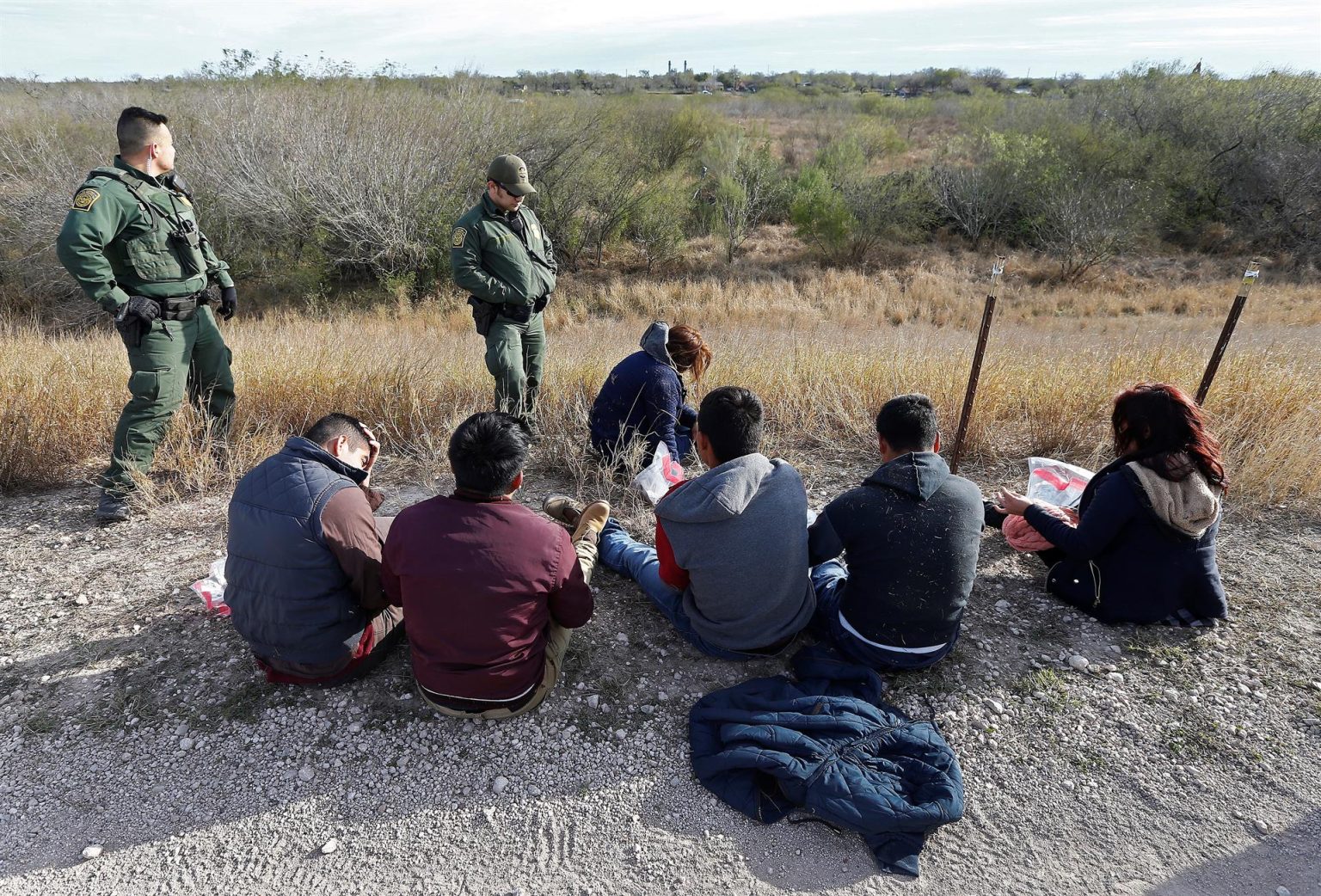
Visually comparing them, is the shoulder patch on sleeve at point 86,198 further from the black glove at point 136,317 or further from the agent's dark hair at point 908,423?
the agent's dark hair at point 908,423

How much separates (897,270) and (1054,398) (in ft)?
51.5

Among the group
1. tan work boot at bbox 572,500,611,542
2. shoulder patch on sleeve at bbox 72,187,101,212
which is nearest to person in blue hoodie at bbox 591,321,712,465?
tan work boot at bbox 572,500,611,542

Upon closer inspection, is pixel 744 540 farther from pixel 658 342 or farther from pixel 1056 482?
pixel 1056 482

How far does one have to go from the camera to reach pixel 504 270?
4625 millimetres

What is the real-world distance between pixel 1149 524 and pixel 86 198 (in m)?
4.93

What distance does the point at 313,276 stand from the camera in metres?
16.2

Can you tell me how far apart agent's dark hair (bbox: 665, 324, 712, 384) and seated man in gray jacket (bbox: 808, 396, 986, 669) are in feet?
5.21

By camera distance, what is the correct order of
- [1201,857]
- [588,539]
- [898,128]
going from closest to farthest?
[1201,857], [588,539], [898,128]

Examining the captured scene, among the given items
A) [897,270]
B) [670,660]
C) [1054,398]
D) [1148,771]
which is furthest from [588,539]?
[897,270]

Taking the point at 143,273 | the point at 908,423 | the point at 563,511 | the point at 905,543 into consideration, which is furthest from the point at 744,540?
the point at 143,273

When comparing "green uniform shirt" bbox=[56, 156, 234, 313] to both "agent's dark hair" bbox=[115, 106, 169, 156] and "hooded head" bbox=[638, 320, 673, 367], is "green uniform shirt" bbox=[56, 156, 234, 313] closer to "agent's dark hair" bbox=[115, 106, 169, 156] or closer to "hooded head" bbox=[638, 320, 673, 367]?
"agent's dark hair" bbox=[115, 106, 169, 156]

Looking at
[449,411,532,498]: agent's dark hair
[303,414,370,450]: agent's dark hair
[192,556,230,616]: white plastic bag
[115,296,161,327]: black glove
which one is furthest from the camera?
[115,296,161,327]: black glove

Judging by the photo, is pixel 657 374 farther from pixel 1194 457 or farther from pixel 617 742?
pixel 1194 457

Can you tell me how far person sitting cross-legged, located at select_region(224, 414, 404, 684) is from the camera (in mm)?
2301
